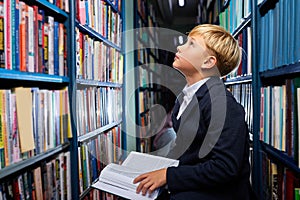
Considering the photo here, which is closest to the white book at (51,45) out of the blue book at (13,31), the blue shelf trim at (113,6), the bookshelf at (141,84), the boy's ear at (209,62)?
the blue book at (13,31)

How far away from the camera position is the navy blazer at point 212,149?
3.06 ft

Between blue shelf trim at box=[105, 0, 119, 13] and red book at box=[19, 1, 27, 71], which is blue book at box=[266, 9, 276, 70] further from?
blue shelf trim at box=[105, 0, 119, 13]

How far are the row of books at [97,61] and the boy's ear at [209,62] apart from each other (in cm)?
69

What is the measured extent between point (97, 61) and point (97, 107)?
272 millimetres

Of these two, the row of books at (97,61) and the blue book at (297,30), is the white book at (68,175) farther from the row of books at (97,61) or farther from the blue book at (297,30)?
the blue book at (297,30)

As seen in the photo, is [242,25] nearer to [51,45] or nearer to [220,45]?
[220,45]

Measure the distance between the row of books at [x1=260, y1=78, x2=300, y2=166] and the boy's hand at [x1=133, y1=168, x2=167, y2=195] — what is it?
0.43m

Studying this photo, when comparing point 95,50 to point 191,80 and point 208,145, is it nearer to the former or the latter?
point 191,80

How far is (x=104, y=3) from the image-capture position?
2.15 meters

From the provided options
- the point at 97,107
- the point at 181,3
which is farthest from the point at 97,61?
the point at 181,3

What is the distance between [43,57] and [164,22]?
5.13m

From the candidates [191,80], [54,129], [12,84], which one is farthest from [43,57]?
[191,80]

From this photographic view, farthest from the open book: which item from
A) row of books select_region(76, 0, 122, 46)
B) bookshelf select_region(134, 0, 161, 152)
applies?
bookshelf select_region(134, 0, 161, 152)

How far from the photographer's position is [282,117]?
1.19 m
